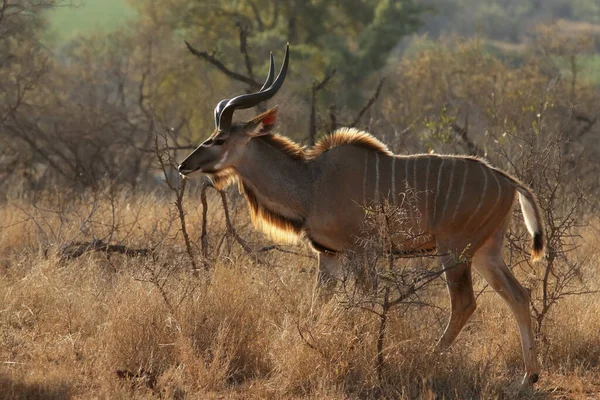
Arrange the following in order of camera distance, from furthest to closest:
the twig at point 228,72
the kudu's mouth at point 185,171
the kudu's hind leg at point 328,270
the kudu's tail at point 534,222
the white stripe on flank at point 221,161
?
1. the twig at point 228,72
2. the white stripe on flank at point 221,161
3. the kudu's mouth at point 185,171
4. the kudu's hind leg at point 328,270
5. the kudu's tail at point 534,222

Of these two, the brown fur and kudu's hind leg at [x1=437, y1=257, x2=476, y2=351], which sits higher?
the brown fur

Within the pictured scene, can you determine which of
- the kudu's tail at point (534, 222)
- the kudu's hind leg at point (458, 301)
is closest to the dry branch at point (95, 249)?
the kudu's hind leg at point (458, 301)

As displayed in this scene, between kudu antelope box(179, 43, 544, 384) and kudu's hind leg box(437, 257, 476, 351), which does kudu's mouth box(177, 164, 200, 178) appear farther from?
kudu's hind leg box(437, 257, 476, 351)

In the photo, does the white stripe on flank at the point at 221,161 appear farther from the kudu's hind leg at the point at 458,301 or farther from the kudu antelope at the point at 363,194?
the kudu's hind leg at the point at 458,301

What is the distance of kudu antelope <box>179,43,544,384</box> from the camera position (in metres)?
5.02

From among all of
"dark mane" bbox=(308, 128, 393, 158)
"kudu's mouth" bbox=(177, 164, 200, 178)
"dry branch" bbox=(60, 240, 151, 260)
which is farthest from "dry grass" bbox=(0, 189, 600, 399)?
"dark mane" bbox=(308, 128, 393, 158)

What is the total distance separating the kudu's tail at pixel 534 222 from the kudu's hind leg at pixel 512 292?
18 cm

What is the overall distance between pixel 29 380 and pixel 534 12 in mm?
51604

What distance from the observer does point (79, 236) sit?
6941 millimetres

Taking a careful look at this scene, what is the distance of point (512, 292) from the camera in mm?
4945

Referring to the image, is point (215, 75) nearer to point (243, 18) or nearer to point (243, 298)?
point (243, 18)

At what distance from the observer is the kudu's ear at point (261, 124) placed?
549cm

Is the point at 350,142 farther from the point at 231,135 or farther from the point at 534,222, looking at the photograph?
the point at 534,222

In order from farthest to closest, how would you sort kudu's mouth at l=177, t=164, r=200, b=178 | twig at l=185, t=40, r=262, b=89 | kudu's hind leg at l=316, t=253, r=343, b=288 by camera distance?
twig at l=185, t=40, r=262, b=89, kudu's mouth at l=177, t=164, r=200, b=178, kudu's hind leg at l=316, t=253, r=343, b=288
